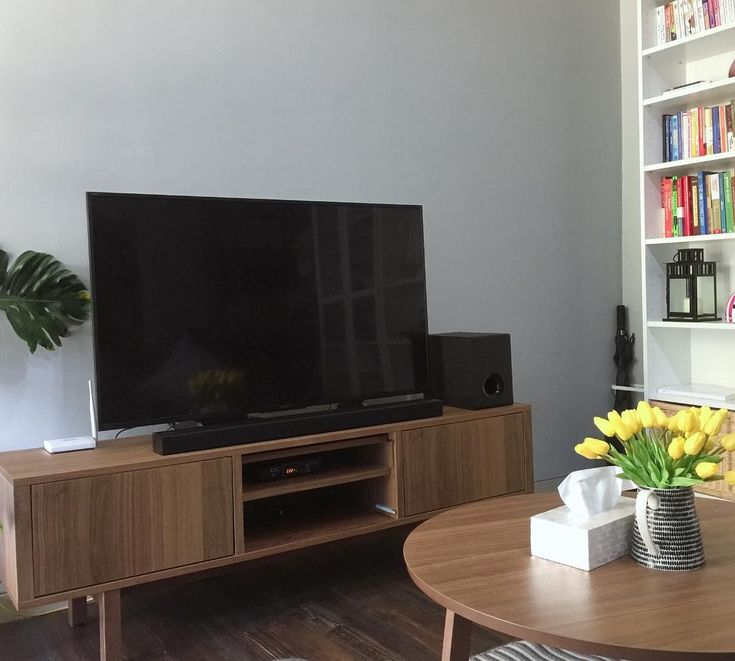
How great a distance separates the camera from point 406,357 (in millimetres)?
2826

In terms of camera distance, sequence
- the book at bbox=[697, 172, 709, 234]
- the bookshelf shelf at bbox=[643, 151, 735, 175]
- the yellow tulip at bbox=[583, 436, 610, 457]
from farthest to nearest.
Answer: the book at bbox=[697, 172, 709, 234]
the bookshelf shelf at bbox=[643, 151, 735, 175]
the yellow tulip at bbox=[583, 436, 610, 457]

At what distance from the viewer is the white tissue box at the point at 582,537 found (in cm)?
150

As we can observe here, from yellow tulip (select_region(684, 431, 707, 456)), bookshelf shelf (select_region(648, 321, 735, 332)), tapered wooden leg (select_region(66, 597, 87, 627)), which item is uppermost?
bookshelf shelf (select_region(648, 321, 735, 332))

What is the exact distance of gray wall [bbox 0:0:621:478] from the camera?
2438mm

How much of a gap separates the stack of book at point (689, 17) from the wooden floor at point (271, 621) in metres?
2.42

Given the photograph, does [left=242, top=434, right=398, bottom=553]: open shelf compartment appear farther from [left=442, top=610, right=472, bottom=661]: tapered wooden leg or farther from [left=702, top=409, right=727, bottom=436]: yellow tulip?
[left=702, top=409, right=727, bottom=436]: yellow tulip

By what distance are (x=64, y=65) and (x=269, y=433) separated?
1.32 meters

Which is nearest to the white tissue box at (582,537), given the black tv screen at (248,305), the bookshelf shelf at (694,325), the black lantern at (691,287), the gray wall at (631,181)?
the black tv screen at (248,305)

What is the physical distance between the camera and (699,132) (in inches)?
126

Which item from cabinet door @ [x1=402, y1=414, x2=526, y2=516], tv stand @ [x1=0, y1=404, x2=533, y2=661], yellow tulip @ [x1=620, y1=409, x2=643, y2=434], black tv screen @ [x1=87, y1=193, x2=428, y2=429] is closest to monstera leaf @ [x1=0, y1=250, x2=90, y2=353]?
black tv screen @ [x1=87, y1=193, x2=428, y2=429]

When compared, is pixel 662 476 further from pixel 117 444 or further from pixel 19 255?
pixel 19 255

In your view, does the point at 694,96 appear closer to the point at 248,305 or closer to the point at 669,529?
the point at 248,305

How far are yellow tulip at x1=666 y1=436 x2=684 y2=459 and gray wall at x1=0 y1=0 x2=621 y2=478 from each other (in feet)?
5.89

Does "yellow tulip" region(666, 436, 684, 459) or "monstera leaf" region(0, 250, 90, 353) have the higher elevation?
"monstera leaf" region(0, 250, 90, 353)
